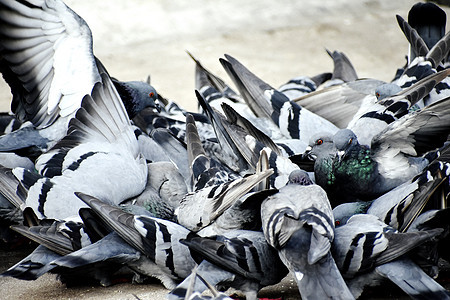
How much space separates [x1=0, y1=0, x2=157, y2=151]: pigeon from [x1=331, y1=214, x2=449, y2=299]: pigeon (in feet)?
7.27

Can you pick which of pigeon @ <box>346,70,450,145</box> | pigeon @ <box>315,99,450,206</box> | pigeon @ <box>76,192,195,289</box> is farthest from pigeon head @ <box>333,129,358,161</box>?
pigeon @ <box>76,192,195,289</box>

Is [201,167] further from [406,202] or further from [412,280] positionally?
[412,280]

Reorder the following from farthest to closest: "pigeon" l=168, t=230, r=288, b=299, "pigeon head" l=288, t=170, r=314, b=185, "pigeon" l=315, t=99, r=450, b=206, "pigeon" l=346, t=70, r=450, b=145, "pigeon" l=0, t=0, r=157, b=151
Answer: "pigeon" l=0, t=0, r=157, b=151 < "pigeon" l=346, t=70, r=450, b=145 < "pigeon" l=315, t=99, r=450, b=206 < "pigeon head" l=288, t=170, r=314, b=185 < "pigeon" l=168, t=230, r=288, b=299

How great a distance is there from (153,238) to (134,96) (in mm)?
2133

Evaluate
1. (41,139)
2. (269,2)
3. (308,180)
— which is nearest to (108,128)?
(41,139)

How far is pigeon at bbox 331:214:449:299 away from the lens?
9.91 ft

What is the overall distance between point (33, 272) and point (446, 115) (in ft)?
7.95

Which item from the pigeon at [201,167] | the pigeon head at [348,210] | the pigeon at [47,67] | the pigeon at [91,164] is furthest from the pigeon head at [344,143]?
the pigeon at [47,67]

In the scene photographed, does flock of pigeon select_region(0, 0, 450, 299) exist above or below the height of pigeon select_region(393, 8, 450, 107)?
below

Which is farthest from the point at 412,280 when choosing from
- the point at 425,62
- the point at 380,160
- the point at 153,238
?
the point at 425,62

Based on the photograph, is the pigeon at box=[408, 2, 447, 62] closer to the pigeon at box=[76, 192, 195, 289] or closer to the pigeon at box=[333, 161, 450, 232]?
the pigeon at box=[333, 161, 450, 232]

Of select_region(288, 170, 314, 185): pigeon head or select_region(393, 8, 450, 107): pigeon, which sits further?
select_region(393, 8, 450, 107): pigeon

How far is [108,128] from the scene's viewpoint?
443 centimetres

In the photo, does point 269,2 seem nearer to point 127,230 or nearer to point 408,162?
point 408,162
